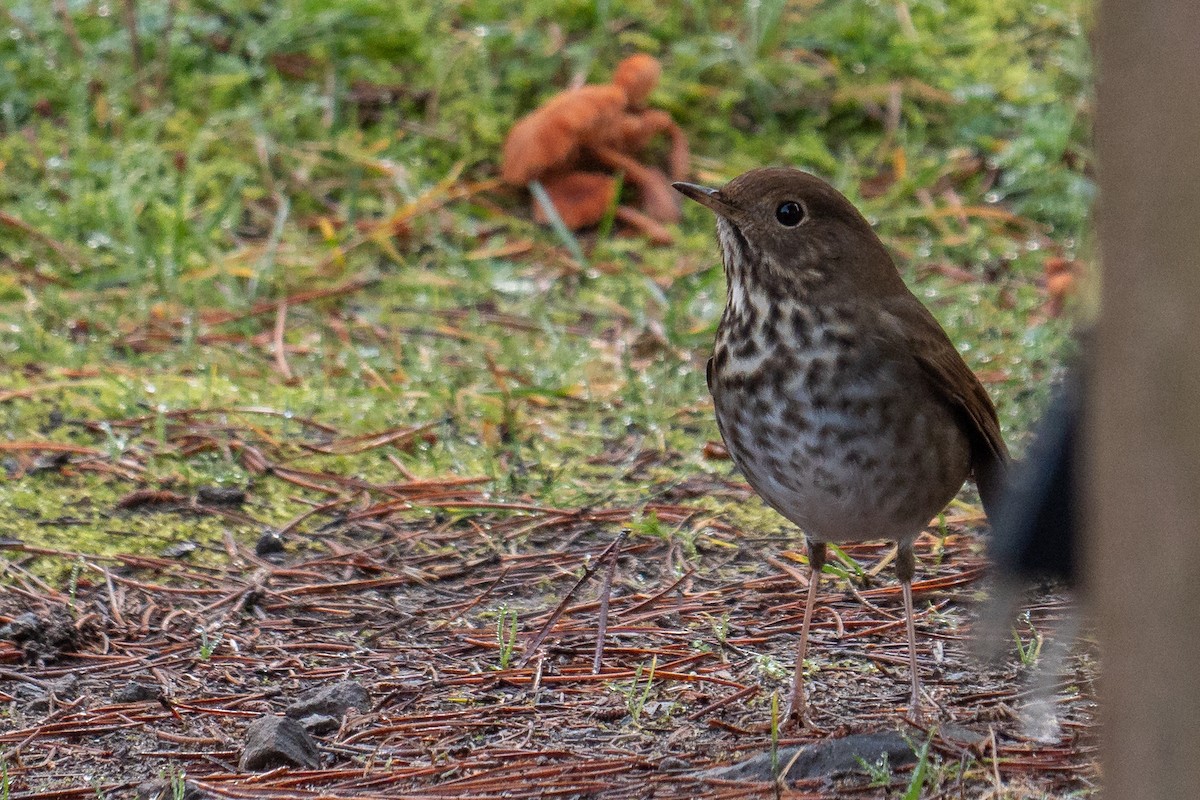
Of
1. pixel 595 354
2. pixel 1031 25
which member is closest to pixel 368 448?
pixel 595 354

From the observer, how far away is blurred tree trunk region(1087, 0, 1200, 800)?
152 centimetres

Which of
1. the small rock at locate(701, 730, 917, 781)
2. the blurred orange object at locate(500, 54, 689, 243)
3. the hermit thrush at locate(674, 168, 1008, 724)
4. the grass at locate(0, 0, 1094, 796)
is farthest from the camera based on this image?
the blurred orange object at locate(500, 54, 689, 243)

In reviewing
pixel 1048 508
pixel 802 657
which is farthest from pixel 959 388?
pixel 1048 508

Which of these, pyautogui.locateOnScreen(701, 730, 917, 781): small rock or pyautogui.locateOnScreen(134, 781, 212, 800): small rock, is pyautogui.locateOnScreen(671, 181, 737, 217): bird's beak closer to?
pyautogui.locateOnScreen(701, 730, 917, 781): small rock

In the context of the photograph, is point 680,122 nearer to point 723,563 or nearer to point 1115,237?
point 723,563

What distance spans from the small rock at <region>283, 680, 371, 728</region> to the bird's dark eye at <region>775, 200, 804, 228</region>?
1425 mm

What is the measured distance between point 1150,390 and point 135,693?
2.56 metres

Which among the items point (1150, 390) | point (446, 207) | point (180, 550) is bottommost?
point (180, 550)

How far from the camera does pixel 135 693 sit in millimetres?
3439

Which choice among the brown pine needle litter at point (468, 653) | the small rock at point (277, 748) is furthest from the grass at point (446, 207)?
the small rock at point (277, 748)

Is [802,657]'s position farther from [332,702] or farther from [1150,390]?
[1150,390]

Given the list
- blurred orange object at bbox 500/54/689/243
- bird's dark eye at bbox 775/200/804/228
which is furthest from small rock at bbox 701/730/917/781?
blurred orange object at bbox 500/54/689/243

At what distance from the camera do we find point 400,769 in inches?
120

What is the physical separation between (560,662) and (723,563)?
0.80 meters
